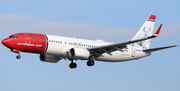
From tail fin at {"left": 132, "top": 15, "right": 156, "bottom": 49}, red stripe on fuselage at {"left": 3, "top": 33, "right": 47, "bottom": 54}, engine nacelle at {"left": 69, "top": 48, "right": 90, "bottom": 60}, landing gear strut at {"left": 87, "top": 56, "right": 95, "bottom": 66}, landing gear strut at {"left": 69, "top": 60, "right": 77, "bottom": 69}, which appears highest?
tail fin at {"left": 132, "top": 15, "right": 156, "bottom": 49}

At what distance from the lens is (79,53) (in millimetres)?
54406

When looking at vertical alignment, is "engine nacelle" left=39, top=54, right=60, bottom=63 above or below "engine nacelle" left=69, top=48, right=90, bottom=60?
below

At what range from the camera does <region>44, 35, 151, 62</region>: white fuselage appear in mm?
53906

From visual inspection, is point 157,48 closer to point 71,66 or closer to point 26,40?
point 71,66

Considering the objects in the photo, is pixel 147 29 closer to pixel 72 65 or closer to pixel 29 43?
pixel 72 65

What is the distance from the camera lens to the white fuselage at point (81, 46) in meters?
53.9

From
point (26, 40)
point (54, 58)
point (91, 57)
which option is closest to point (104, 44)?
point (91, 57)

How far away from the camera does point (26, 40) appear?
52.3m

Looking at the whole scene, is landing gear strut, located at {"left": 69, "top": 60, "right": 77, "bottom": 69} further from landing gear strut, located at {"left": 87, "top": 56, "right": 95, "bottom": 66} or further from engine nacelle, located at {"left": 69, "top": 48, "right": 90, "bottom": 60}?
engine nacelle, located at {"left": 69, "top": 48, "right": 90, "bottom": 60}

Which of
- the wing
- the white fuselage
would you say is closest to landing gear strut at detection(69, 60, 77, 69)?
the white fuselage

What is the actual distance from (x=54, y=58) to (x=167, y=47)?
700 inches

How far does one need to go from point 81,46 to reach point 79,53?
2149 millimetres

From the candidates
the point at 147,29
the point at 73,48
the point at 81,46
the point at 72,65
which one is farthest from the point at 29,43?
the point at 147,29

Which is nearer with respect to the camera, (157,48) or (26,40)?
(26,40)
